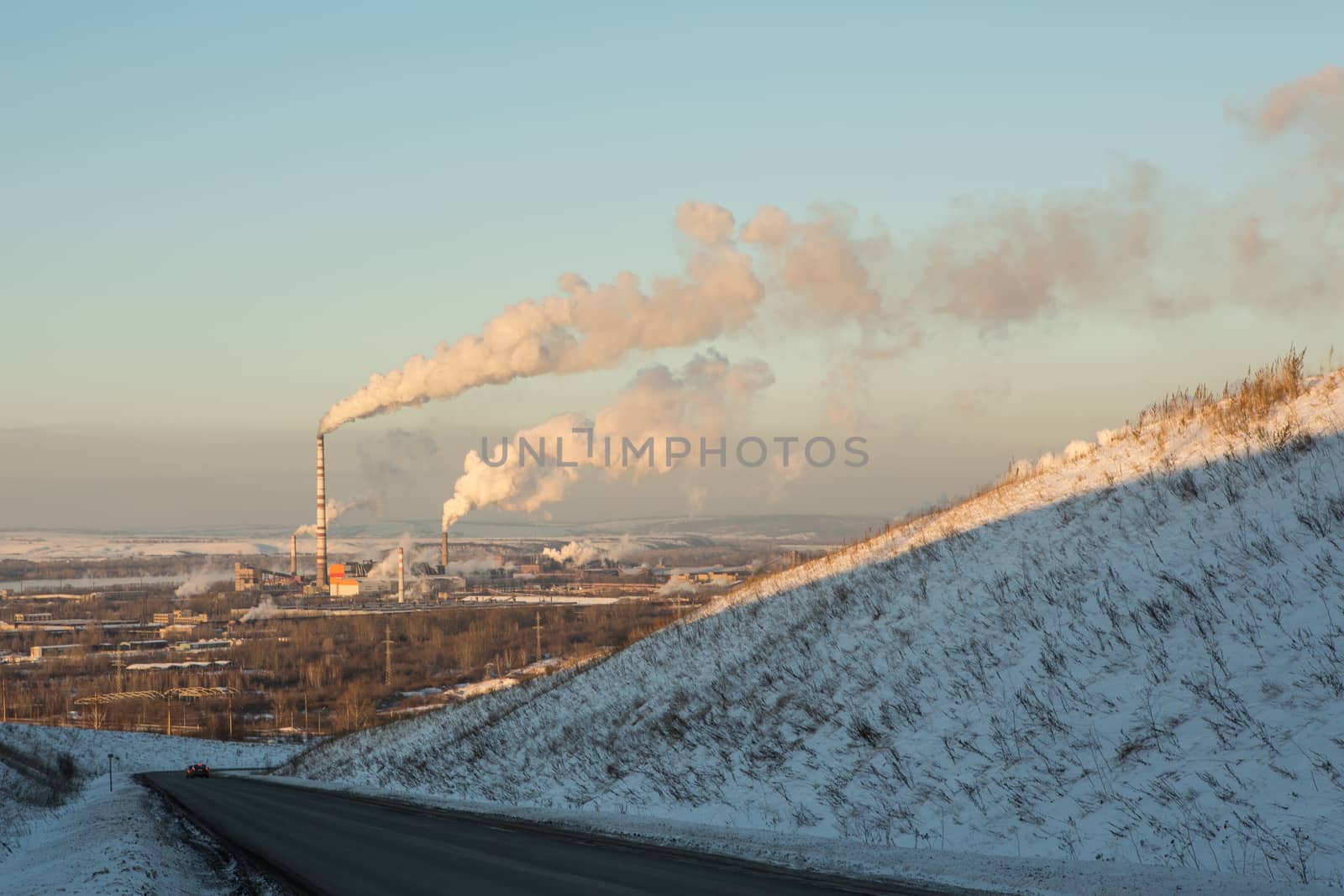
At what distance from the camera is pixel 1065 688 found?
1833cm

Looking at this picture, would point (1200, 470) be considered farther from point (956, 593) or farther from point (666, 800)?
point (666, 800)

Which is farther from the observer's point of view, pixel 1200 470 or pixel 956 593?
pixel 956 593

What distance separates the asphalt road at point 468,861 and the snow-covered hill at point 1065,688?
3.23 metres

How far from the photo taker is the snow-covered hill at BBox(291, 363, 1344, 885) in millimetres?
13773

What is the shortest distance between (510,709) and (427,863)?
96.5 feet

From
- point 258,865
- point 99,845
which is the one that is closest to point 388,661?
point 99,845

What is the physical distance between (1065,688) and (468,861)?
32.9 feet

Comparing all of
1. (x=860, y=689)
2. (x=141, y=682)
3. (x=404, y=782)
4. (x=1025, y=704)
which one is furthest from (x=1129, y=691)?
(x=141, y=682)

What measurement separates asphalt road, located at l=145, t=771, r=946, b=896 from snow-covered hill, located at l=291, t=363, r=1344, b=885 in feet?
10.6

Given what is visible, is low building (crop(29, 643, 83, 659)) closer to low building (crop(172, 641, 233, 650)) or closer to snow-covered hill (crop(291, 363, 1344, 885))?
low building (crop(172, 641, 233, 650))

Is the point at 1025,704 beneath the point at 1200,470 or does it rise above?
beneath

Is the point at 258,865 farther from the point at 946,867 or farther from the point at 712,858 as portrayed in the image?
the point at 946,867

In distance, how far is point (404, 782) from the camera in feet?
136

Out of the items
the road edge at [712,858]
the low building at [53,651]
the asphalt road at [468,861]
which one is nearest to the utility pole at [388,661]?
the low building at [53,651]
